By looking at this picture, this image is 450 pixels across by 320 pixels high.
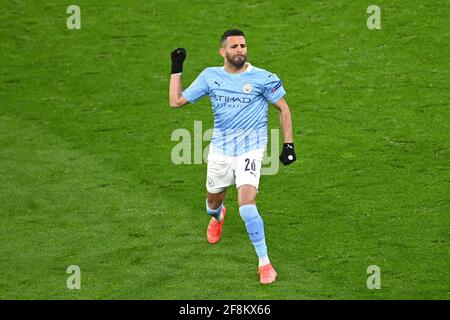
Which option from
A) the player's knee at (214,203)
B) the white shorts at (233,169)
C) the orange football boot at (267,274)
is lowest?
the orange football boot at (267,274)

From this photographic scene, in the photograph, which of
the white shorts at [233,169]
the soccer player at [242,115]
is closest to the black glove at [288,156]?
the soccer player at [242,115]

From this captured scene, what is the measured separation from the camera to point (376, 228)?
13.7 meters

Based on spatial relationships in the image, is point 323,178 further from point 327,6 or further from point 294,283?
point 327,6

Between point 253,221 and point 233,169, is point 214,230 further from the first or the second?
point 253,221

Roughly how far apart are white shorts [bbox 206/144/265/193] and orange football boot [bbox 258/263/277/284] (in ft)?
3.10

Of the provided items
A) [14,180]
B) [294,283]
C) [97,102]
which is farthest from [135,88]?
[294,283]

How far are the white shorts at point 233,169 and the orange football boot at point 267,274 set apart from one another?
945 millimetres

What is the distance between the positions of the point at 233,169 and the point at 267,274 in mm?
1347

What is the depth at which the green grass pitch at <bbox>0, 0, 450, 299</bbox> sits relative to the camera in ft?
41.4

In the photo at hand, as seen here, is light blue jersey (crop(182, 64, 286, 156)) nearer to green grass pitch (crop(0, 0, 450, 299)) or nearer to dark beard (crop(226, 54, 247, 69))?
dark beard (crop(226, 54, 247, 69))

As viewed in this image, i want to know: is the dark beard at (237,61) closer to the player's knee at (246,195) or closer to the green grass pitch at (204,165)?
the player's knee at (246,195)

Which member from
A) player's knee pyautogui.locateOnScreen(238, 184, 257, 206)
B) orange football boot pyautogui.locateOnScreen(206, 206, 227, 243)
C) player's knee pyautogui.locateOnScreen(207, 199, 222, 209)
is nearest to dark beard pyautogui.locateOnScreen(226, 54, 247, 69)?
player's knee pyautogui.locateOnScreen(238, 184, 257, 206)

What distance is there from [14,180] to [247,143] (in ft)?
16.0

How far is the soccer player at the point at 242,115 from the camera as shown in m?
12.2
